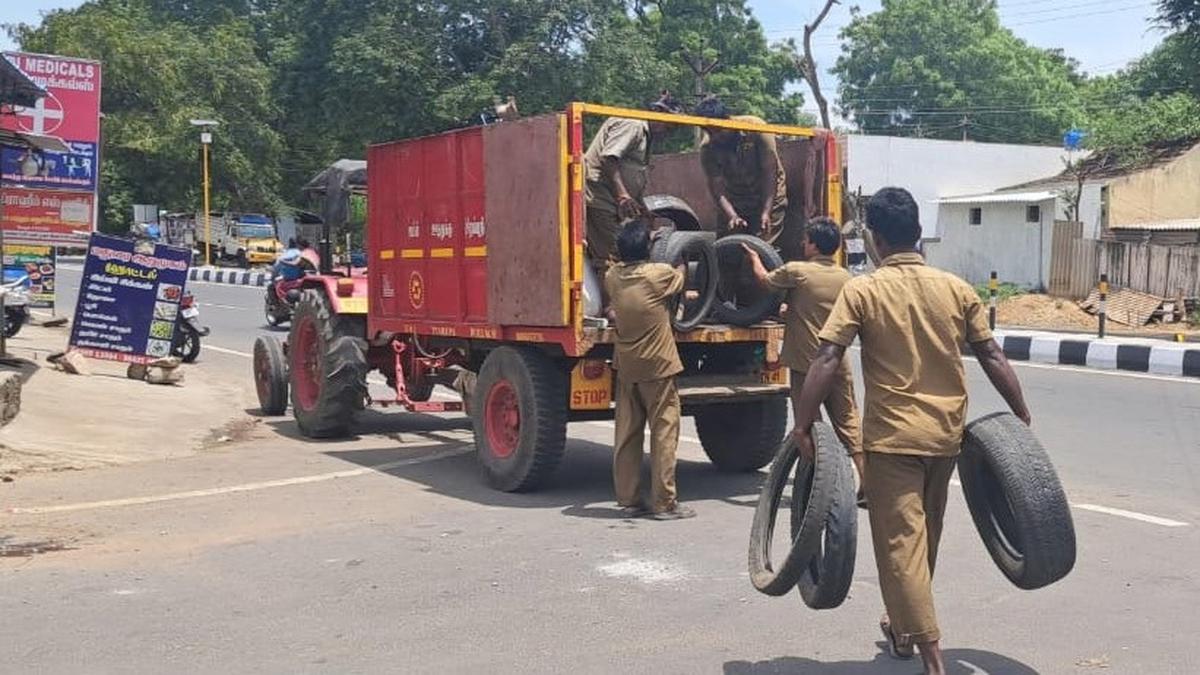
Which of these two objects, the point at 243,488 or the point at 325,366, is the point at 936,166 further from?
the point at 243,488

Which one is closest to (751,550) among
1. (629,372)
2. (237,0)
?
(629,372)

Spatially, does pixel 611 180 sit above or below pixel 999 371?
above

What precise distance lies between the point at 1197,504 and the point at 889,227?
14.1ft

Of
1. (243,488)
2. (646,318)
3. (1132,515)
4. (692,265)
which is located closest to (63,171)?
(243,488)

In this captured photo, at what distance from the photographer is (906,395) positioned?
421cm

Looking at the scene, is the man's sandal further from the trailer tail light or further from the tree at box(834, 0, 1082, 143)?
the tree at box(834, 0, 1082, 143)

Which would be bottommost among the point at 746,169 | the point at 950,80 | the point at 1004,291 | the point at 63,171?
the point at 1004,291

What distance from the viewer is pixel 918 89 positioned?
6519 cm

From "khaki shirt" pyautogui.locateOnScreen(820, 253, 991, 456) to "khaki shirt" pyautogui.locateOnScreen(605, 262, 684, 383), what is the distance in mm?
2889

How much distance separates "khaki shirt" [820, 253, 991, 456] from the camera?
4195 millimetres

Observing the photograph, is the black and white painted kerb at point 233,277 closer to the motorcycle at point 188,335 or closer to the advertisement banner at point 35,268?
the advertisement banner at point 35,268

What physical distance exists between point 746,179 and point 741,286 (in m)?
0.84

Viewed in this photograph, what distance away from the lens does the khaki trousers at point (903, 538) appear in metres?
4.15

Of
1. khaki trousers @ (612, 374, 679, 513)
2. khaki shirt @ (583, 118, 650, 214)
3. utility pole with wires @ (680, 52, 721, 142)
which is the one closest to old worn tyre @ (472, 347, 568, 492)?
khaki trousers @ (612, 374, 679, 513)
